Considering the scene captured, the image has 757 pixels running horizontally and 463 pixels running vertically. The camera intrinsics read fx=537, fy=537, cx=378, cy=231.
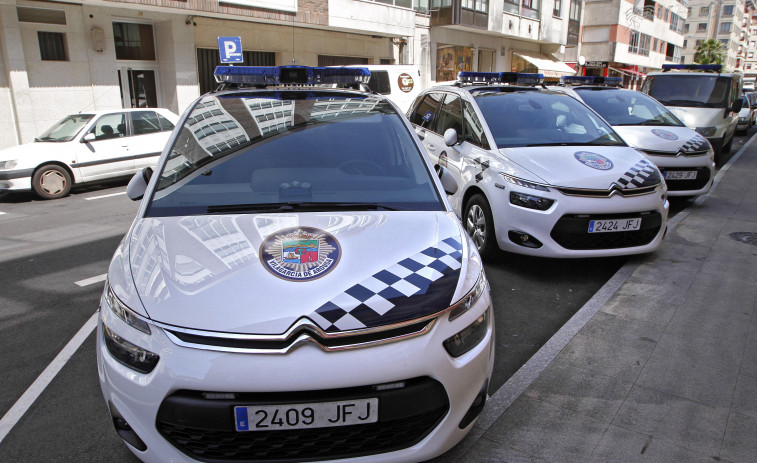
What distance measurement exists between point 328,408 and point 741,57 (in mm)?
134342

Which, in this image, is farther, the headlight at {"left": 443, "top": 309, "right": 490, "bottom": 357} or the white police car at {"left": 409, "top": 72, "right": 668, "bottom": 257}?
the white police car at {"left": 409, "top": 72, "right": 668, "bottom": 257}

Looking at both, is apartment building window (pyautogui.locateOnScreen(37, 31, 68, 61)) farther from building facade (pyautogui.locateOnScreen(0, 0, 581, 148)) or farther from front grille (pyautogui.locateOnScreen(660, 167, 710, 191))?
front grille (pyautogui.locateOnScreen(660, 167, 710, 191))

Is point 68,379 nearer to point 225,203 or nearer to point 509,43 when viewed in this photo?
point 225,203

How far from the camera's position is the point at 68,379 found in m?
3.30

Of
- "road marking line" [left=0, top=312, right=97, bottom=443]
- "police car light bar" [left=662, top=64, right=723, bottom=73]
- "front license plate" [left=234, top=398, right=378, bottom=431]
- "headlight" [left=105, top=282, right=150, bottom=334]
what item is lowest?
"road marking line" [left=0, top=312, right=97, bottom=443]

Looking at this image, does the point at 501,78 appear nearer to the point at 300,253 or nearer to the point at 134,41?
the point at 300,253

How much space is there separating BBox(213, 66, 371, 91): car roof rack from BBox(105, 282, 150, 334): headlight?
2209 millimetres

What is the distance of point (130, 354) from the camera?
2.07 meters

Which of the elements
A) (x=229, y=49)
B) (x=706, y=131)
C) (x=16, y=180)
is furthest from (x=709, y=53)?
(x=16, y=180)

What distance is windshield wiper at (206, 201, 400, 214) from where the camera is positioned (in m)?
2.74

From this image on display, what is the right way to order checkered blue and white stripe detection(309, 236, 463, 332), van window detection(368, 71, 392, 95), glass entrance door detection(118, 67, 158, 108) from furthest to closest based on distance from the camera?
glass entrance door detection(118, 67, 158, 108), van window detection(368, 71, 392, 95), checkered blue and white stripe detection(309, 236, 463, 332)

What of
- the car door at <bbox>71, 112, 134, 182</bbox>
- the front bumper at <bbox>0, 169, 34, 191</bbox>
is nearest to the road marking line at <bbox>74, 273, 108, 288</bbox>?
the front bumper at <bbox>0, 169, 34, 191</bbox>

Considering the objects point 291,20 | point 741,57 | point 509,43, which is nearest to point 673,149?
point 291,20

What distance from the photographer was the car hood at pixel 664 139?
7.47m
